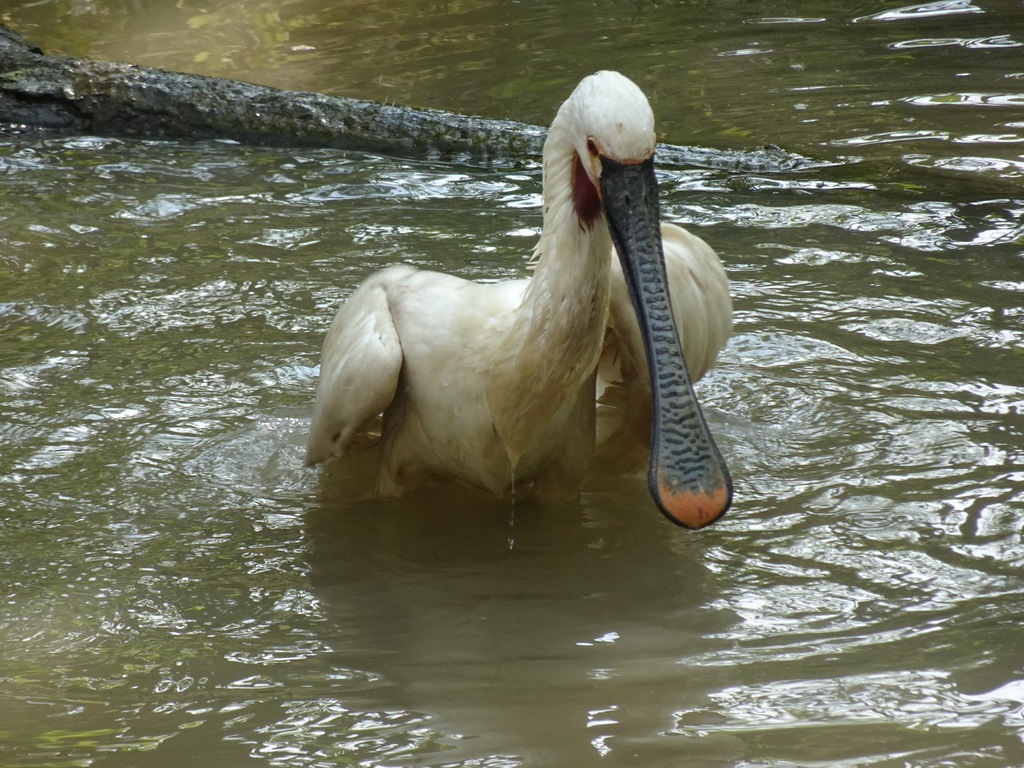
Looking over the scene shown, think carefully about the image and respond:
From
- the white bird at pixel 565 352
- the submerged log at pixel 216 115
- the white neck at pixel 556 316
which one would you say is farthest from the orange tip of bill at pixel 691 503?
the submerged log at pixel 216 115

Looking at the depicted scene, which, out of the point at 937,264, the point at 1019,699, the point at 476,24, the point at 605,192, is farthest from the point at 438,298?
the point at 476,24

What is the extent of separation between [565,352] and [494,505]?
0.99 metres

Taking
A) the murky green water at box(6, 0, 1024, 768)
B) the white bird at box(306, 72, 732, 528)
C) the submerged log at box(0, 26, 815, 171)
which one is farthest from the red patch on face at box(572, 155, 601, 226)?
the submerged log at box(0, 26, 815, 171)

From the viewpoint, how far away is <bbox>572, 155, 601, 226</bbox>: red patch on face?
3529mm

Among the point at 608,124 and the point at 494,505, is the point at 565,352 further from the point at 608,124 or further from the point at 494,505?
the point at 494,505

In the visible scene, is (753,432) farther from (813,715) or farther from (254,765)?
(254,765)

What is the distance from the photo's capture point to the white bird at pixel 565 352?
3396 millimetres

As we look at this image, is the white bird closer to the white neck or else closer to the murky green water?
the white neck

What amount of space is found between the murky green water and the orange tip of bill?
1.06 feet

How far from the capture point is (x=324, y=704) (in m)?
3.14

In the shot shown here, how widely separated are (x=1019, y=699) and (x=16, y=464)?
342 centimetres

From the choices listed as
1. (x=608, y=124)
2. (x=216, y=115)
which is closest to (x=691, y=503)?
(x=608, y=124)

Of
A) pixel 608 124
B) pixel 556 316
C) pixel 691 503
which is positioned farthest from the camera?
pixel 556 316

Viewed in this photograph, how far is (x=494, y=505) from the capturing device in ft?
14.8
